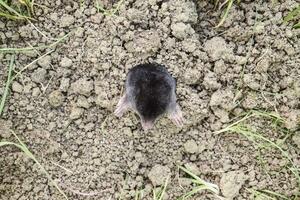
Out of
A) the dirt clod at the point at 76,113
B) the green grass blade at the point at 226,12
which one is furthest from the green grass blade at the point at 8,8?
the green grass blade at the point at 226,12

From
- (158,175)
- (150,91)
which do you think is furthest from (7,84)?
(158,175)

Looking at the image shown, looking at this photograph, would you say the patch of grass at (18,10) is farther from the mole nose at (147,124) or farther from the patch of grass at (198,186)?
the patch of grass at (198,186)

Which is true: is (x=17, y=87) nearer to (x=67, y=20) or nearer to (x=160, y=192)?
(x=67, y=20)

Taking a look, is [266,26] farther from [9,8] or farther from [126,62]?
[9,8]

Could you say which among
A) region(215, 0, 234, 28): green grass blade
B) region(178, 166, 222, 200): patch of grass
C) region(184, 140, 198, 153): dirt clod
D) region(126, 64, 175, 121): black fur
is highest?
region(215, 0, 234, 28): green grass blade

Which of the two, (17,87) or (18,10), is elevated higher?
(18,10)

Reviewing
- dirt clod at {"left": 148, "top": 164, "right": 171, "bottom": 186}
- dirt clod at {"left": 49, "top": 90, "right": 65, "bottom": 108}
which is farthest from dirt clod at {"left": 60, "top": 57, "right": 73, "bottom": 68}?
dirt clod at {"left": 148, "top": 164, "right": 171, "bottom": 186}

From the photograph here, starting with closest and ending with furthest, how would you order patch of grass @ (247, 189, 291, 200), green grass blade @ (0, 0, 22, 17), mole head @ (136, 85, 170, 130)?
mole head @ (136, 85, 170, 130) → green grass blade @ (0, 0, 22, 17) → patch of grass @ (247, 189, 291, 200)

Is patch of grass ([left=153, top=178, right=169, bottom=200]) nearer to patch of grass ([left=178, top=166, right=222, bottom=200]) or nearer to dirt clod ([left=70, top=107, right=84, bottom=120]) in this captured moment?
patch of grass ([left=178, top=166, right=222, bottom=200])
